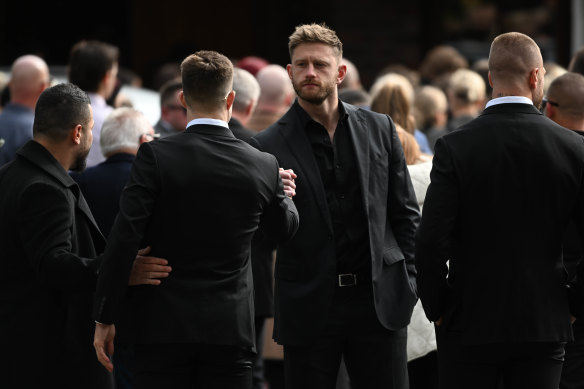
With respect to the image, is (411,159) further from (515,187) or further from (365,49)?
(365,49)

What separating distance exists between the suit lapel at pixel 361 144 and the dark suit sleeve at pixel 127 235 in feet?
3.47

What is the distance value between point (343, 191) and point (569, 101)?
1362 mm

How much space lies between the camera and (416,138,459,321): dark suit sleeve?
4.49 m

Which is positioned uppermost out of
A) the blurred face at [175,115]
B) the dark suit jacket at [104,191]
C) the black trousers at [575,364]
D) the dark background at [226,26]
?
the dark background at [226,26]

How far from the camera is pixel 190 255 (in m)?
4.53

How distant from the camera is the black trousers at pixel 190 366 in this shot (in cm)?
452

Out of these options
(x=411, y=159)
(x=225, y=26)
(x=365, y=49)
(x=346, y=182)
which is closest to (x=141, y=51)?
(x=225, y=26)

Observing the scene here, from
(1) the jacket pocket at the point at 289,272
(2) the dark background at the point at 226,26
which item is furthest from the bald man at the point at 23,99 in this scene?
(2) the dark background at the point at 226,26

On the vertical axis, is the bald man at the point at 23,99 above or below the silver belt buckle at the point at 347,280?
above

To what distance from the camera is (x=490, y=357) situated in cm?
452

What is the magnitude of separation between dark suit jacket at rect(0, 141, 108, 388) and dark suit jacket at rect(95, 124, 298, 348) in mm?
255

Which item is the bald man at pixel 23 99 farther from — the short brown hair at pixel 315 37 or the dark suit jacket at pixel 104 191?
the short brown hair at pixel 315 37

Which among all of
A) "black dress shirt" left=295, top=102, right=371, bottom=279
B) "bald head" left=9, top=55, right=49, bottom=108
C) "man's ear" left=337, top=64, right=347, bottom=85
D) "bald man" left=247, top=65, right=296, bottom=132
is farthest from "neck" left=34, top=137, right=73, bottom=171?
"bald man" left=247, top=65, right=296, bottom=132

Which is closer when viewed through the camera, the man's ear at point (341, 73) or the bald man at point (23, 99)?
the man's ear at point (341, 73)
